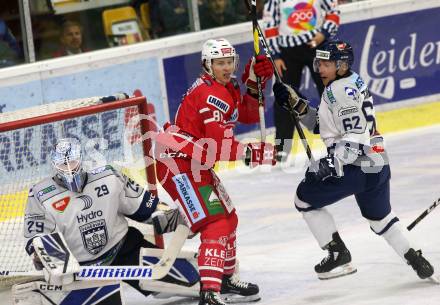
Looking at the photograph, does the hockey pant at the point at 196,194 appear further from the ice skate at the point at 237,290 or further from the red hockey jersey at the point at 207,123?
the ice skate at the point at 237,290

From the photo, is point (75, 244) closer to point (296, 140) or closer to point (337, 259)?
point (337, 259)

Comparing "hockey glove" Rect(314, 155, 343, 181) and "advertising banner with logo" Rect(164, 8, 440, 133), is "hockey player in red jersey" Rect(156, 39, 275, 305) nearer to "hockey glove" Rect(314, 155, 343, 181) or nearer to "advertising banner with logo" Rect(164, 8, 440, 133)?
"hockey glove" Rect(314, 155, 343, 181)

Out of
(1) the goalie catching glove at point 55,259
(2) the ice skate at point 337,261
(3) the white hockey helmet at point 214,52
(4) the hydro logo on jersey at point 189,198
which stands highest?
(3) the white hockey helmet at point 214,52

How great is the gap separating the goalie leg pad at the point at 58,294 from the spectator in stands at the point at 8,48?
11.8 feet

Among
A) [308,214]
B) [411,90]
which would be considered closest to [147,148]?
[308,214]

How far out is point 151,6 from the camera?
33.6 ft

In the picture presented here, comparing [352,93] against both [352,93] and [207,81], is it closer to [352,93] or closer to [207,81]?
[352,93]

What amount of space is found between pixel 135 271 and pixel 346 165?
1177 millimetres

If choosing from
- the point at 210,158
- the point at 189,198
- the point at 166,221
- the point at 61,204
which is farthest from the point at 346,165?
the point at 61,204

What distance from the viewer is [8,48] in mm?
9406

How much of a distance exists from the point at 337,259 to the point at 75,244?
53.7 inches

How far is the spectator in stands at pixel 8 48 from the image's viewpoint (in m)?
9.36

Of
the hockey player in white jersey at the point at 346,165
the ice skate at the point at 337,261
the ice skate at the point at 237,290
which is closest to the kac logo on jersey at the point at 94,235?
the ice skate at the point at 237,290

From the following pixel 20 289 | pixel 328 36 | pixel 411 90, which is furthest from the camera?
pixel 411 90
